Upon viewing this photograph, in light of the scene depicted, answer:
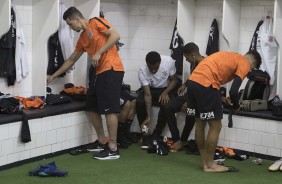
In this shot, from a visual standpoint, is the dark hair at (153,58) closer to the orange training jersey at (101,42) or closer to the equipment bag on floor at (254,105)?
the orange training jersey at (101,42)

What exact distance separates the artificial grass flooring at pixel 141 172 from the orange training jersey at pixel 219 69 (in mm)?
910

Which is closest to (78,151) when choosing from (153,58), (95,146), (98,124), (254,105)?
(95,146)

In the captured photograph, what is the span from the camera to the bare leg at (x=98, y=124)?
6.66 metres

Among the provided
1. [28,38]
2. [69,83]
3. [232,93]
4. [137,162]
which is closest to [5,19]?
[28,38]

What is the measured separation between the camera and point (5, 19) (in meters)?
6.07

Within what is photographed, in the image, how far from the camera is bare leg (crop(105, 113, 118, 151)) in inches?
249

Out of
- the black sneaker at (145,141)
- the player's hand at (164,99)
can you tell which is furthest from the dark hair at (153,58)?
the black sneaker at (145,141)

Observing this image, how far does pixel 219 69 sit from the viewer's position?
566 centimetres

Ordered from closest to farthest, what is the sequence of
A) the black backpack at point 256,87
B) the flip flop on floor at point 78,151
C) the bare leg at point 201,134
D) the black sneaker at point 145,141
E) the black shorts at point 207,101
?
the black shorts at point 207,101
the bare leg at point 201,134
the flip flop on floor at point 78,151
the black backpack at point 256,87
the black sneaker at point 145,141

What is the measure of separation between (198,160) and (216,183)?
0.93 m

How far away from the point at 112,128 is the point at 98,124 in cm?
38

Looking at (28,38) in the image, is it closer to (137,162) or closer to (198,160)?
(137,162)

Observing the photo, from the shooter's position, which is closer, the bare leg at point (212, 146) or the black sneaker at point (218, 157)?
the bare leg at point (212, 146)

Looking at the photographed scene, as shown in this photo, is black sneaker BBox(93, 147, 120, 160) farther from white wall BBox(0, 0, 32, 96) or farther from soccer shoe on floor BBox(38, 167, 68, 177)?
white wall BBox(0, 0, 32, 96)
